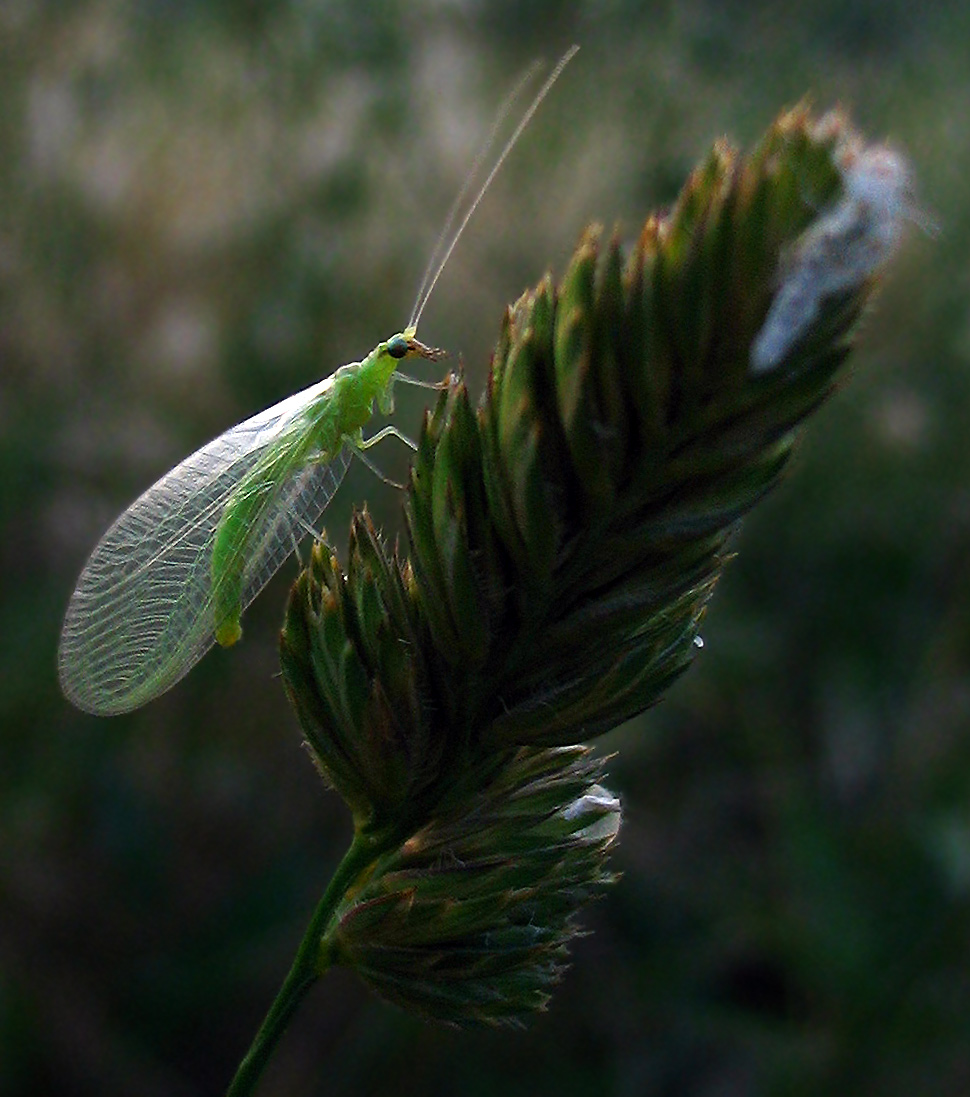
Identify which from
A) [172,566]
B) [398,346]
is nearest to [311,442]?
[398,346]

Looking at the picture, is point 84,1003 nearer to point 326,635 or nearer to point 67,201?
point 67,201

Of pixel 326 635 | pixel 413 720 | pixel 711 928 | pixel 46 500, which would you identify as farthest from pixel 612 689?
pixel 46 500

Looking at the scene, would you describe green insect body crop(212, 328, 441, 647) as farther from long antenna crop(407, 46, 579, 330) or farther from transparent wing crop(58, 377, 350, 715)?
long antenna crop(407, 46, 579, 330)

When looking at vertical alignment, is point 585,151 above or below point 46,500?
below

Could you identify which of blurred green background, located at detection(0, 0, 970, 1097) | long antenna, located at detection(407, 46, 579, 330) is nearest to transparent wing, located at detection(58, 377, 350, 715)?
long antenna, located at detection(407, 46, 579, 330)

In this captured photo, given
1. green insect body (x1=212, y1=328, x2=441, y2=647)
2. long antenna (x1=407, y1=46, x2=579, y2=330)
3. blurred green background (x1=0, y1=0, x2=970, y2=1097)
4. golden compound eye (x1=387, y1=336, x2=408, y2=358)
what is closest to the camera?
long antenna (x1=407, y1=46, x2=579, y2=330)
